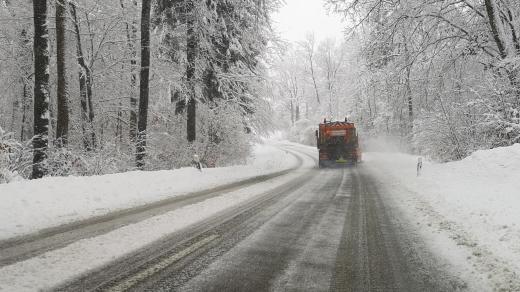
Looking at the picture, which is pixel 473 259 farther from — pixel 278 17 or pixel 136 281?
pixel 278 17

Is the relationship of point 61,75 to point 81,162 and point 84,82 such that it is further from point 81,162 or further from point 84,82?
point 84,82

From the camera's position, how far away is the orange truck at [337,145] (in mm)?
23375

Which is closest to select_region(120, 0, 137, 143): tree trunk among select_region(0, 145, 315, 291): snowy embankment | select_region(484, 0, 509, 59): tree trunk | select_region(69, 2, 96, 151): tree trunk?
select_region(69, 2, 96, 151): tree trunk

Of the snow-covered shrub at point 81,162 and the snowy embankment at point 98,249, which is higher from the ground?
the snow-covered shrub at point 81,162

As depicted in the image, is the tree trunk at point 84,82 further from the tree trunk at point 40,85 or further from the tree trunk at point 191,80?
the tree trunk at point 40,85

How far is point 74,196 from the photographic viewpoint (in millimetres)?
8688

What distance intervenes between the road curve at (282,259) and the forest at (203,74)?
24.0ft

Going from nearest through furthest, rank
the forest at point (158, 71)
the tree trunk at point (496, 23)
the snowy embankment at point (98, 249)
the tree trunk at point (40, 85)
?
the snowy embankment at point (98, 249) → the tree trunk at point (40, 85) → the tree trunk at point (496, 23) → the forest at point (158, 71)

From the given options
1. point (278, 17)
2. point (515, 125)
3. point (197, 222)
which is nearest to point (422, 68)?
point (515, 125)

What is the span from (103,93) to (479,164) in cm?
1731

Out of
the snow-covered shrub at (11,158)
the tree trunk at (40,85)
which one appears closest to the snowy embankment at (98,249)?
the snow-covered shrub at (11,158)

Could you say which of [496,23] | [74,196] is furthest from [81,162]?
[496,23]

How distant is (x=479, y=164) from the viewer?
12664 mm

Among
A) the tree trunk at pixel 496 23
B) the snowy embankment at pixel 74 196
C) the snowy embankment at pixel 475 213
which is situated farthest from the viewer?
the tree trunk at pixel 496 23
